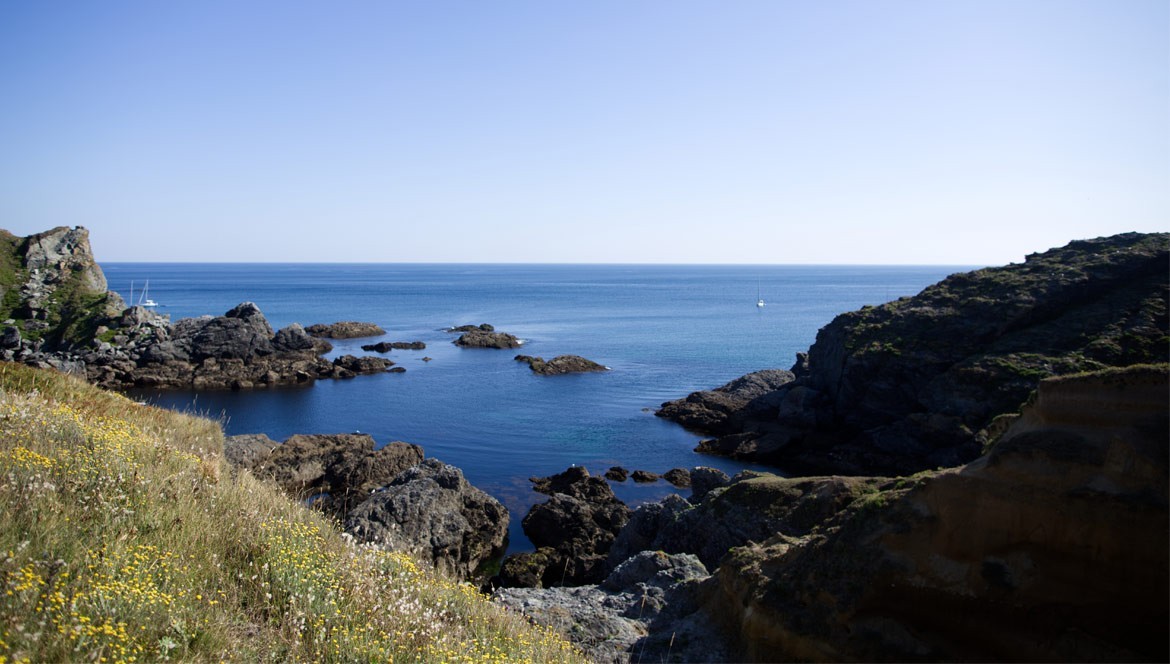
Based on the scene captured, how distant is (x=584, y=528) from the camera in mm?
23953

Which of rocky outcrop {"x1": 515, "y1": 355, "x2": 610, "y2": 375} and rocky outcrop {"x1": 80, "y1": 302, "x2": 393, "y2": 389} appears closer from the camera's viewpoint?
rocky outcrop {"x1": 80, "y1": 302, "x2": 393, "y2": 389}

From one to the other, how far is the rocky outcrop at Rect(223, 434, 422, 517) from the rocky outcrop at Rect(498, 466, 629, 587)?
626 cm

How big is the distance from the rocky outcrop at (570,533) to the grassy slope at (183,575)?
10.7 m

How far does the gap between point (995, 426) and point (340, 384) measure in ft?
165

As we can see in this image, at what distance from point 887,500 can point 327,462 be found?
25581 mm

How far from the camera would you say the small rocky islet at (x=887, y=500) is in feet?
28.2

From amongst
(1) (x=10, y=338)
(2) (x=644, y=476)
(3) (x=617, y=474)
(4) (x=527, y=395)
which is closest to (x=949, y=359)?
(2) (x=644, y=476)

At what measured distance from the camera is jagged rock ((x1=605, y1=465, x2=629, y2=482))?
107ft

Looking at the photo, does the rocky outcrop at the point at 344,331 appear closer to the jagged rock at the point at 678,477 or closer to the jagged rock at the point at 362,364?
the jagged rock at the point at 362,364

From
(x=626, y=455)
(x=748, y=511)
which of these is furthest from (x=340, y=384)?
(x=748, y=511)

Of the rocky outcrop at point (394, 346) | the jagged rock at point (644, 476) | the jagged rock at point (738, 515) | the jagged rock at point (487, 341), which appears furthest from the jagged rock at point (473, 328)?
the jagged rock at point (738, 515)

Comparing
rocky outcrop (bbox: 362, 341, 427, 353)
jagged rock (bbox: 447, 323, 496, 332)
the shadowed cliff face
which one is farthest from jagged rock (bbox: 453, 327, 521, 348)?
the shadowed cliff face

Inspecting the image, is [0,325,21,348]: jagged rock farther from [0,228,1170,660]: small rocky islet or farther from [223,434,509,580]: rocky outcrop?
[223,434,509,580]: rocky outcrop

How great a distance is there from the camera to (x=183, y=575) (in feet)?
21.7
